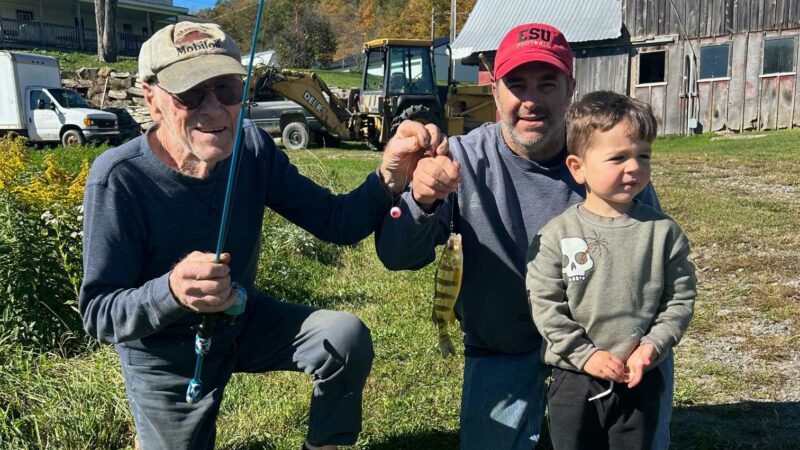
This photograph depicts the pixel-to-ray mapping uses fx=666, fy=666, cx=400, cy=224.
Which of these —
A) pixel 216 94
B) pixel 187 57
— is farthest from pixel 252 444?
pixel 187 57

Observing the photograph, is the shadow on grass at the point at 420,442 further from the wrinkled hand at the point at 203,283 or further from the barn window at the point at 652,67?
the barn window at the point at 652,67

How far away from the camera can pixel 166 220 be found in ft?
8.79

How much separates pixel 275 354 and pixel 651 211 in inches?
66.7

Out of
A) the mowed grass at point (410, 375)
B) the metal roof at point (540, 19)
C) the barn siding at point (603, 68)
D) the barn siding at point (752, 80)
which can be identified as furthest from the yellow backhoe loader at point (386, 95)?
the mowed grass at point (410, 375)

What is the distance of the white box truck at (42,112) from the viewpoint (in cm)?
1997

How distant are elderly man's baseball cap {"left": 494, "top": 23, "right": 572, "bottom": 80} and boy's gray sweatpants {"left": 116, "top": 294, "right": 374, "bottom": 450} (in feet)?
4.34

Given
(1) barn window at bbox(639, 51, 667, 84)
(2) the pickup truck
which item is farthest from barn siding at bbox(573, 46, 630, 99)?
(2) the pickup truck

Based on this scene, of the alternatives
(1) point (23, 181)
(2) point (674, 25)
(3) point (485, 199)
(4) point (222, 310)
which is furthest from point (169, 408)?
(2) point (674, 25)

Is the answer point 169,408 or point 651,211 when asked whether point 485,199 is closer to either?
point 651,211

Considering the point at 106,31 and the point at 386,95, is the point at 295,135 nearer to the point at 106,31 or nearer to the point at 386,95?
the point at 386,95

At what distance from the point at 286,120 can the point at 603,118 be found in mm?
18927

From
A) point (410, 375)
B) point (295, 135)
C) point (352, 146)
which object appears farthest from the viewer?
point (352, 146)

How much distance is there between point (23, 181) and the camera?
4828 mm

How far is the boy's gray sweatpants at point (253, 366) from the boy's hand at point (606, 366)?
3.23 feet
